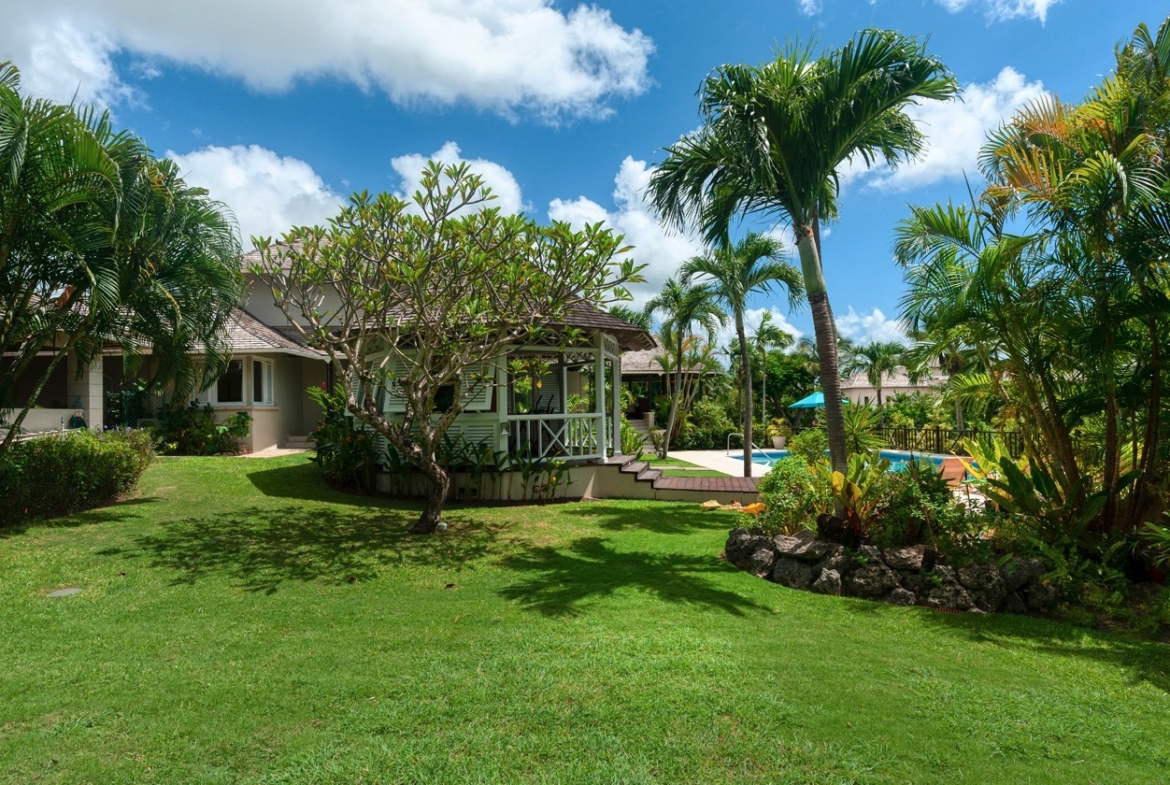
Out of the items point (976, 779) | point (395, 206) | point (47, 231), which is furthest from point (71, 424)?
point (976, 779)

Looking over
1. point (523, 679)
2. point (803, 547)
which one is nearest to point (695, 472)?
point (803, 547)

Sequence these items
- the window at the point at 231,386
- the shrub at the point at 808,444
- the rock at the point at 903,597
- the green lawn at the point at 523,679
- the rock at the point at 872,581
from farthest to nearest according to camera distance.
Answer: the window at the point at 231,386 → the shrub at the point at 808,444 → the rock at the point at 872,581 → the rock at the point at 903,597 → the green lawn at the point at 523,679

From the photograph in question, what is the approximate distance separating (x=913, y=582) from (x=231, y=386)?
1795 cm

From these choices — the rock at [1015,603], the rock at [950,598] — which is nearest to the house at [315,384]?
the rock at [950,598]

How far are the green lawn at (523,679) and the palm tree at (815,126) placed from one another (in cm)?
324

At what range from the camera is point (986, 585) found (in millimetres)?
6332

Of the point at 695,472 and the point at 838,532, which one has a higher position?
the point at 838,532

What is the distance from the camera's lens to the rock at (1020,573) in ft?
20.8

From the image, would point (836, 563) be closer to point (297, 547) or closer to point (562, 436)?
point (297, 547)

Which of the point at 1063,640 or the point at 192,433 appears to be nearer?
the point at 1063,640

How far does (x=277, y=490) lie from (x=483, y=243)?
22.9 feet

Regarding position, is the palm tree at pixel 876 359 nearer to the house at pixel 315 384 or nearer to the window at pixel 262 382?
the house at pixel 315 384

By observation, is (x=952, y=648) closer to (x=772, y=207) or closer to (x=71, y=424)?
(x=772, y=207)

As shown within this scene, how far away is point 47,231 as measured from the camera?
8.34 meters
